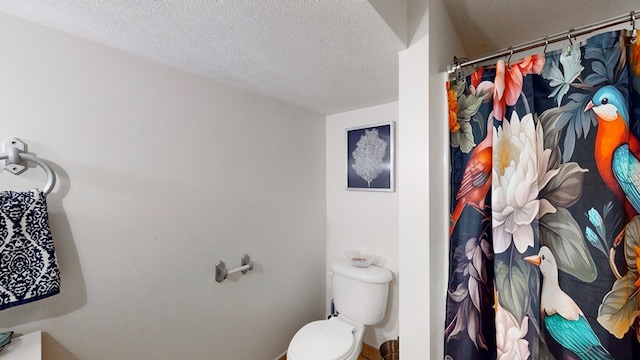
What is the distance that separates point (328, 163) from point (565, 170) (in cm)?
157

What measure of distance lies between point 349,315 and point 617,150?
162 centimetres

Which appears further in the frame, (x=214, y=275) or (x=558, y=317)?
(x=214, y=275)

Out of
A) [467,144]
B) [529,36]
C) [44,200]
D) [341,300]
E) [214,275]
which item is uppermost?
[529,36]

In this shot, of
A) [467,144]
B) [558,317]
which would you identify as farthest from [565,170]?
[558,317]

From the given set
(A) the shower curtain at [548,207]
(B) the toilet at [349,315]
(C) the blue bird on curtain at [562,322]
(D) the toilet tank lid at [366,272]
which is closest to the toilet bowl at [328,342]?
(B) the toilet at [349,315]

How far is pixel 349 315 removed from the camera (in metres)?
1.74

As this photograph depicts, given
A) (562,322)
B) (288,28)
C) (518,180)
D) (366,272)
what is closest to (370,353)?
(366,272)

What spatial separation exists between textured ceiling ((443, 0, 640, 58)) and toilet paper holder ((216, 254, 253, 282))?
174 centimetres

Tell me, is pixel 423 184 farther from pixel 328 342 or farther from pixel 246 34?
pixel 328 342

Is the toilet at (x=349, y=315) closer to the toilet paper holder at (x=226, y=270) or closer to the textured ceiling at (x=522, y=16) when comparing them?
the toilet paper holder at (x=226, y=270)

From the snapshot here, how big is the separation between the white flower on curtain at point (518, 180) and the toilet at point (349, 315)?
978 mm

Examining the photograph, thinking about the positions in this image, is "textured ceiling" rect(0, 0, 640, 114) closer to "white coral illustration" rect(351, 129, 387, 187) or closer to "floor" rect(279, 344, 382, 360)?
"white coral illustration" rect(351, 129, 387, 187)

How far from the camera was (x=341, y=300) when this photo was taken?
179 cm

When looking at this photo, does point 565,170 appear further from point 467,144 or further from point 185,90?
point 185,90
